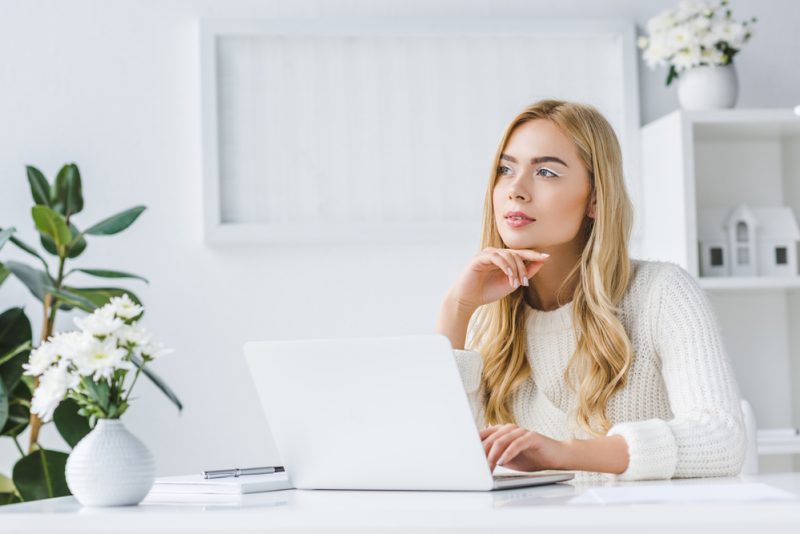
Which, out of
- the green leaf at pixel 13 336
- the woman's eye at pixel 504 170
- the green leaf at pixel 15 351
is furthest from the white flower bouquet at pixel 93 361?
the green leaf at pixel 13 336

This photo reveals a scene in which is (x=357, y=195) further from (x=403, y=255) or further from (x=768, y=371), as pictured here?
(x=768, y=371)

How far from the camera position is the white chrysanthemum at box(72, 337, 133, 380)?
4.07ft

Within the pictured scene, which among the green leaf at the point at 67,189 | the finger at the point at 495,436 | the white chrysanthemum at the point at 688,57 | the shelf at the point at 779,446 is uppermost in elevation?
the white chrysanthemum at the point at 688,57

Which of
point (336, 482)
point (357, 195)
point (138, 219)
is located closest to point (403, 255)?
point (357, 195)

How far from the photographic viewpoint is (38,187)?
2.74 meters

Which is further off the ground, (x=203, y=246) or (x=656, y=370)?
(x=203, y=246)

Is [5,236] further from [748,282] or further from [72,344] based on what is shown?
[748,282]

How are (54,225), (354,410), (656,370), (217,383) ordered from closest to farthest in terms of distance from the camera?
(354,410), (656,370), (54,225), (217,383)

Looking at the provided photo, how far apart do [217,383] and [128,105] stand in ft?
2.69

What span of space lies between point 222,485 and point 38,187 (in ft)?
5.55

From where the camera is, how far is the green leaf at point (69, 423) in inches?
101

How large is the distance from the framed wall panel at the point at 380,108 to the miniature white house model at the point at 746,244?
0.85 ft

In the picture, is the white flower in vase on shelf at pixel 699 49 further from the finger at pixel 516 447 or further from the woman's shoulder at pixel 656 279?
the finger at pixel 516 447

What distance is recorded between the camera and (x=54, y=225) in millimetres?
2600
